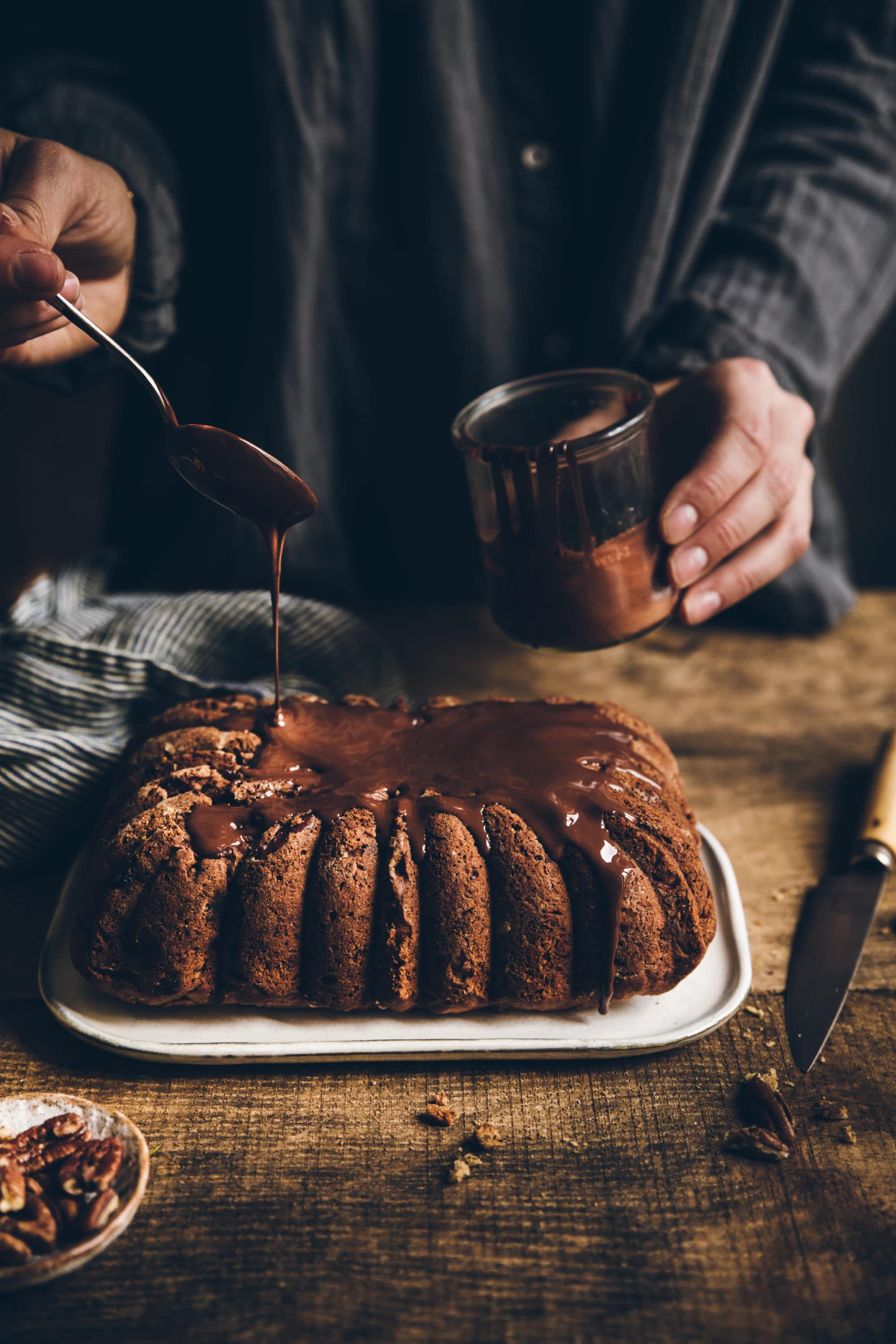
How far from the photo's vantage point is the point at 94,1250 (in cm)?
130

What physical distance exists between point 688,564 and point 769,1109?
935 mm

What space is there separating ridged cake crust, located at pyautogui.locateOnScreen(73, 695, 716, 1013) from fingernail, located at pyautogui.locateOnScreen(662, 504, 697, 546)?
1.76 feet

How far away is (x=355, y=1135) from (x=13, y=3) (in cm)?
244

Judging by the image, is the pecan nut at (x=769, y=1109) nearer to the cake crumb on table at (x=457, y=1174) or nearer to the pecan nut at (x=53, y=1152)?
the cake crumb on table at (x=457, y=1174)

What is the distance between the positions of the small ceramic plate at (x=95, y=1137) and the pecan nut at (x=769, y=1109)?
2.88ft

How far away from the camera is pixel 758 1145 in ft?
4.73

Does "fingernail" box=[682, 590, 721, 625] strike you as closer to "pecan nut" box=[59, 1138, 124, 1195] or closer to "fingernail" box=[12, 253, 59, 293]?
"fingernail" box=[12, 253, 59, 293]

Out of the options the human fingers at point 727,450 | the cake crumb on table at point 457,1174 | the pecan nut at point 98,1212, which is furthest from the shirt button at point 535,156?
the pecan nut at point 98,1212

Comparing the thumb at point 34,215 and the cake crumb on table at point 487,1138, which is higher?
the thumb at point 34,215

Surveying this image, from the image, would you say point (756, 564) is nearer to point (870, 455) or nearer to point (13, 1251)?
point (13, 1251)

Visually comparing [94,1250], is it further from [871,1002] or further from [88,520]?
[88,520]

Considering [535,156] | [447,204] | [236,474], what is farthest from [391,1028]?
[535,156]

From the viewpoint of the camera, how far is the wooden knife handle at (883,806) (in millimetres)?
1865

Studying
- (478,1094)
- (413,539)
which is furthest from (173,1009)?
(413,539)
